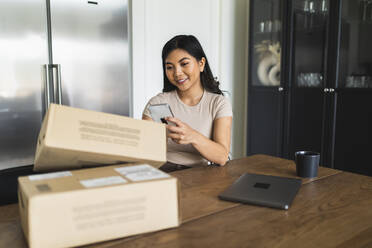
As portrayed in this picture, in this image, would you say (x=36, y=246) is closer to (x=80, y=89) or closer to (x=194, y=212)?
(x=194, y=212)

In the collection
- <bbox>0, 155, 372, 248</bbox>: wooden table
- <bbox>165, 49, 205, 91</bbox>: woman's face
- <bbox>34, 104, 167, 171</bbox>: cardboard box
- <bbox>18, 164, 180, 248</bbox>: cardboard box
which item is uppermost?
<bbox>165, 49, 205, 91</bbox>: woman's face

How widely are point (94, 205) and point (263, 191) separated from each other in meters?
0.51

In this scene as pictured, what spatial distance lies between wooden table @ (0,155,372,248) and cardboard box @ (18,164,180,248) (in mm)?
33

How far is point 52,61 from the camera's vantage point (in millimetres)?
2354

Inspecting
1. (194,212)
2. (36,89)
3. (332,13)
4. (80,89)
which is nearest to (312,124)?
(332,13)

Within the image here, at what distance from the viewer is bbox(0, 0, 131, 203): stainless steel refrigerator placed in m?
2.21

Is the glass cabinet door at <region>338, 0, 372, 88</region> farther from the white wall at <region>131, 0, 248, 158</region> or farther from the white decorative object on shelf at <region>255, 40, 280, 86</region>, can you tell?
the white wall at <region>131, 0, 248, 158</region>

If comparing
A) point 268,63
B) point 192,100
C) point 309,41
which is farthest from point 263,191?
point 268,63

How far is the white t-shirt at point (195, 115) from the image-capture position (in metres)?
1.57

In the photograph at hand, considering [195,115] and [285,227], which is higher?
[195,115]

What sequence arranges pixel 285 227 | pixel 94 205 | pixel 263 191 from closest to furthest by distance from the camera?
pixel 94 205 → pixel 285 227 → pixel 263 191

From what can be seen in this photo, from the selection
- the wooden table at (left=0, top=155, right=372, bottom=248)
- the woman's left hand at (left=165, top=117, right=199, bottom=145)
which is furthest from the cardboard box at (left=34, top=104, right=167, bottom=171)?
the woman's left hand at (left=165, top=117, right=199, bottom=145)

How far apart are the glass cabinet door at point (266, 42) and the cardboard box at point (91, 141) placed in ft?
8.92

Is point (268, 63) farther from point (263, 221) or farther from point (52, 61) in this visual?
point (263, 221)
